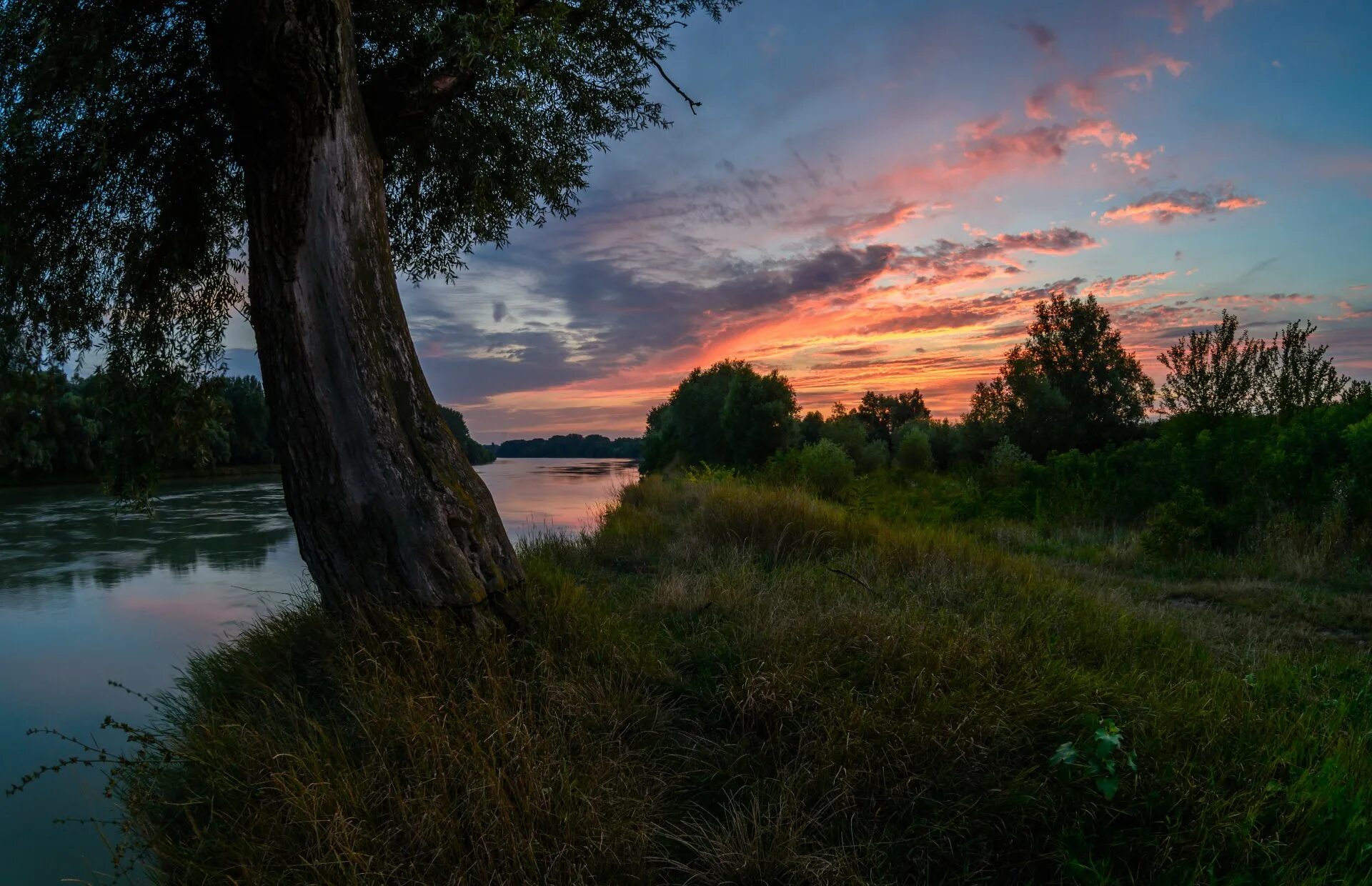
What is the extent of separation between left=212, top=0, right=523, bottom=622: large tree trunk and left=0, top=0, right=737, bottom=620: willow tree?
0.01 m

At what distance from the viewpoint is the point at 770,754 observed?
10.8ft

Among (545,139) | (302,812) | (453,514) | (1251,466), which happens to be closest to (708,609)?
(453,514)

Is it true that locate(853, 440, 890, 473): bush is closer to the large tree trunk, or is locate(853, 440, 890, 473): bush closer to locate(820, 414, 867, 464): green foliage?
locate(820, 414, 867, 464): green foliage

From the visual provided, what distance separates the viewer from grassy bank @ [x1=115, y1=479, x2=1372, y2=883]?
2600 millimetres

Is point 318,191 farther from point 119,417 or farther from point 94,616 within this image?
point 94,616

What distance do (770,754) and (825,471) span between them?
42.8 ft

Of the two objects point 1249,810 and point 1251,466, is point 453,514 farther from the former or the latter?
point 1251,466

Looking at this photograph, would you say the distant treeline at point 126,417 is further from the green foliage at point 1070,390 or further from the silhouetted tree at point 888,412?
the silhouetted tree at point 888,412

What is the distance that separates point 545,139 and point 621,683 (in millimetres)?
6700

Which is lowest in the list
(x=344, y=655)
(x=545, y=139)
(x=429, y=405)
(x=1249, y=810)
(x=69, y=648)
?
(x=69, y=648)

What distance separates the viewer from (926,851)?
8.77ft

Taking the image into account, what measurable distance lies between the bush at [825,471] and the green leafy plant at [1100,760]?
39.2 ft

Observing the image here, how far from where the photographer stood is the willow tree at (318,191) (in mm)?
4375

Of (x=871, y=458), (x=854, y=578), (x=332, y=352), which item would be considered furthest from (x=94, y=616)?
(x=871, y=458)
